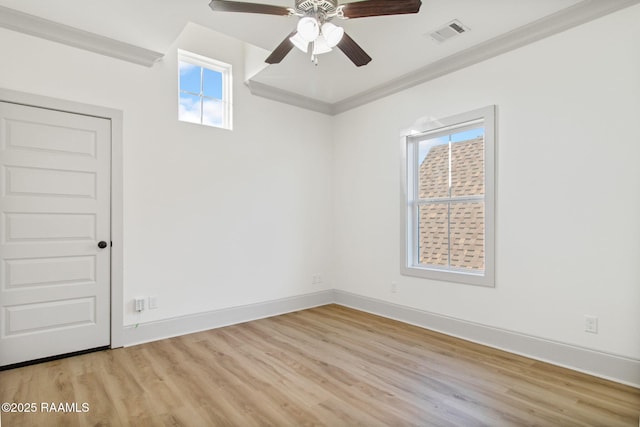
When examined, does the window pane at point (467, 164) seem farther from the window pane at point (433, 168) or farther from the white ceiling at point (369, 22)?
the white ceiling at point (369, 22)

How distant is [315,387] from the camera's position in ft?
8.07

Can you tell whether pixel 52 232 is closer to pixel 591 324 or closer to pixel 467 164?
pixel 467 164

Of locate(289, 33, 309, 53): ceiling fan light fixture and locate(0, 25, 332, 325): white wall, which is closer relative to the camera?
locate(289, 33, 309, 53): ceiling fan light fixture

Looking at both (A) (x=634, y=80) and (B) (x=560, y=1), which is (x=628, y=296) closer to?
(A) (x=634, y=80)

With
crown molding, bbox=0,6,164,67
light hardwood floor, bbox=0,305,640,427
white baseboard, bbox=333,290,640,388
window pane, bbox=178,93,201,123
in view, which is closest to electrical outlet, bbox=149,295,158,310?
light hardwood floor, bbox=0,305,640,427

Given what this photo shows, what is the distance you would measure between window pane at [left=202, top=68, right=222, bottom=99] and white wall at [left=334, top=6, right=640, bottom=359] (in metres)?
2.43

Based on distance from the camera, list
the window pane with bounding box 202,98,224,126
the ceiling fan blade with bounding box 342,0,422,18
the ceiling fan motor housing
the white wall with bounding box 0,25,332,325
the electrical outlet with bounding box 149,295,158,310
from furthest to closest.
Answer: the window pane with bounding box 202,98,224,126 < the electrical outlet with bounding box 149,295,158,310 < the white wall with bounding box 0,25,332,325 < the ceiling fan motor housing < the ceiling fan blade with bounding box 342,0,422,18

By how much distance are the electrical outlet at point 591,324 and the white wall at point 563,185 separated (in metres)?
0.03

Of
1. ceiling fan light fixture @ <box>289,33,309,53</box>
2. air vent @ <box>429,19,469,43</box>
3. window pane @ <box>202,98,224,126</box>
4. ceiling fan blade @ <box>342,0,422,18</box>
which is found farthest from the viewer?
window pane @ <box>202,98,224,126</box>

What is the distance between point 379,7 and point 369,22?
2.94 feet

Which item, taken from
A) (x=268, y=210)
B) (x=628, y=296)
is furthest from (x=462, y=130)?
(x=268, y=210)

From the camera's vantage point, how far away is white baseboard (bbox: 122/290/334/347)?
11.0 feet

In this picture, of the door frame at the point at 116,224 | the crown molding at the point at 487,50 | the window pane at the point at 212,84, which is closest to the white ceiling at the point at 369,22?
the crown molding at the point at 487,50

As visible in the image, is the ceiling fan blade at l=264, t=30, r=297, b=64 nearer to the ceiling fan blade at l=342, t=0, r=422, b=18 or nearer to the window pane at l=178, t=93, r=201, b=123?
the ceiling fan blade at l=342, t=0, r=422, b=18
